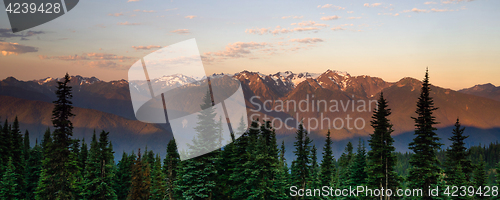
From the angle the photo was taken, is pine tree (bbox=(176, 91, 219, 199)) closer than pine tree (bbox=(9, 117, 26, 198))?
Yes

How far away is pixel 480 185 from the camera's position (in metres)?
61.0

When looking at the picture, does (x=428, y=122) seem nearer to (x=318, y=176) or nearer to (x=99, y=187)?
(x=318, y=176)

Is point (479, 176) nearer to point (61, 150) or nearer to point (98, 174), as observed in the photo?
point (61, 150)

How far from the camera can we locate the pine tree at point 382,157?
48500 mm

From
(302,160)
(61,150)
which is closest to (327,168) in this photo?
(302,160)

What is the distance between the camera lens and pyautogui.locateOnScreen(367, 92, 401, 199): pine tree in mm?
48500

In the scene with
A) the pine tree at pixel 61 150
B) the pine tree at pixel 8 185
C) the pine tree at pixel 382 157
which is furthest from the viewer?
the pine tree at pixel 8 185

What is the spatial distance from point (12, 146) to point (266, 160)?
58.9m

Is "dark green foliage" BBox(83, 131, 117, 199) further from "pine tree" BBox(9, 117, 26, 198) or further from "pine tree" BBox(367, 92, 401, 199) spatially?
"pine tree" BBox(367, 92, 401, 199)

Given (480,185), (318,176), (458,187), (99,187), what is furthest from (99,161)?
(480,185)

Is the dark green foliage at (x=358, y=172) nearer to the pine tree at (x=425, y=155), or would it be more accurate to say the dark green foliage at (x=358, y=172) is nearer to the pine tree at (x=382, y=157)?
the pine tree at (x=382, y=157)

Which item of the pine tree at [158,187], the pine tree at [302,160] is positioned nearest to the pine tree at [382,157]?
the pine tree at [302,160]

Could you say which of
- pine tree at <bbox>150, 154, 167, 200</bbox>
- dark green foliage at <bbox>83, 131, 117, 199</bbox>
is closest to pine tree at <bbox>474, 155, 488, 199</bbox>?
pine tree at <bbox>150, 154, 167, 200</bbox>

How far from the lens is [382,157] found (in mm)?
49094
